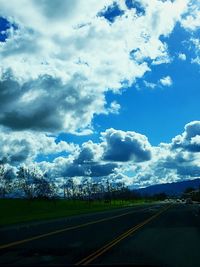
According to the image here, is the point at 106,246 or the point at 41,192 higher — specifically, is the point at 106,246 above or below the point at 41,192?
below

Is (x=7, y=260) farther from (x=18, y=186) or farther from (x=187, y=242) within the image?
(x=18, y=186)

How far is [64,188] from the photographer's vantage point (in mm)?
189750

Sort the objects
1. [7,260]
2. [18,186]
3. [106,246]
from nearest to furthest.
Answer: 1. [7,260]
2. [106,246]
3. [18,186]

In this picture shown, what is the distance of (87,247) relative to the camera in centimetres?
2098

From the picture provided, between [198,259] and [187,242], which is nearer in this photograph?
[198,259]

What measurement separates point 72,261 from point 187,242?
8297mm

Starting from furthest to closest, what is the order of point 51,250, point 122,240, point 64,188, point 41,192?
point 64,188 → point 41,192 → point 122,240 → point 51,250

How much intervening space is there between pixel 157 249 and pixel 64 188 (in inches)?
6735

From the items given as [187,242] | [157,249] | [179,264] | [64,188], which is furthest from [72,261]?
[64,188]

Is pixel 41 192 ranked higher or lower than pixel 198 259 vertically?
higher

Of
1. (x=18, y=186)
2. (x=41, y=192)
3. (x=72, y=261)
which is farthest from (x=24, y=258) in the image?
(x=41, y=192)

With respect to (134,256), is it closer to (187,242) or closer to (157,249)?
(157,249)

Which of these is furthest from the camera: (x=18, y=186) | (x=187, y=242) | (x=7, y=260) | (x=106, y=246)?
(x=18, y=186)

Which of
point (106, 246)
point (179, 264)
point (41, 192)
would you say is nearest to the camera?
point (179, 264)
